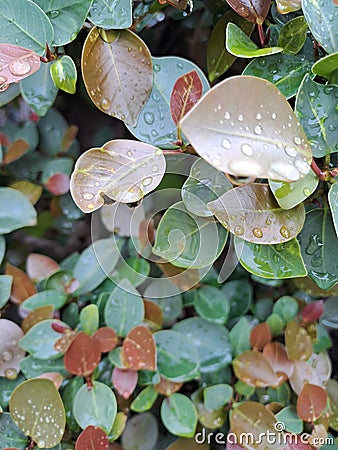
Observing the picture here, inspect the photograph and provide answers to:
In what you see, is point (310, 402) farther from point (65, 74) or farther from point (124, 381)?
point (65, 74)

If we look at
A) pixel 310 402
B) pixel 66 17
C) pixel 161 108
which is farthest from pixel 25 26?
pixel 310 402

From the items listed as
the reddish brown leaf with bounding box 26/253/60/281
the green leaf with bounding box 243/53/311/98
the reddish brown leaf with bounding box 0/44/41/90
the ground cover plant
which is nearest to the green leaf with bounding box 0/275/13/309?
the ground cover plant

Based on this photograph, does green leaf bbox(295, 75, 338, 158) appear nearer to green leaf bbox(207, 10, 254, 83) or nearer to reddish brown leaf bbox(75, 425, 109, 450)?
green leaf bbox(207, 10, 254, 83)

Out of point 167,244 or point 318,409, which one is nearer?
point 167,244

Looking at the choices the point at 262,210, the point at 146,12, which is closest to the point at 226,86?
the point at 262,210

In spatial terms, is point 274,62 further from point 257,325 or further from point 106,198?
point 257,325

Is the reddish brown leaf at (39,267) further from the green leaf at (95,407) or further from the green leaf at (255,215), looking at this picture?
the green leaf at (255,215)
